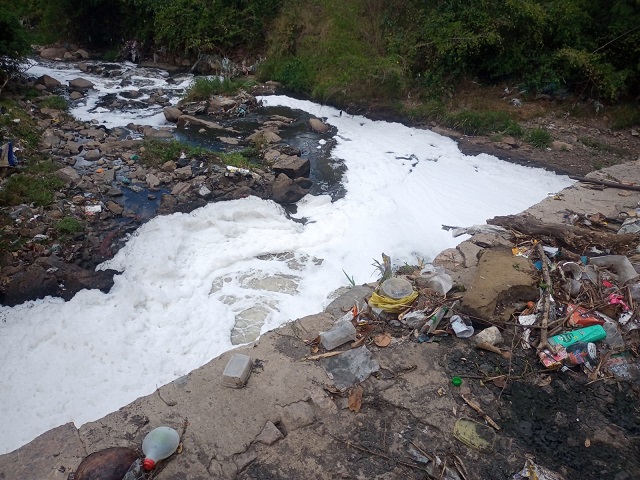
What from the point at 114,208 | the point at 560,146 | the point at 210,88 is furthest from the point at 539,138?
the point at 114,208

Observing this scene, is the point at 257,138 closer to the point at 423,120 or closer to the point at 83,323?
the point at 423,120

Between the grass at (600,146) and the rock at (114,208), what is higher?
the grass at (600,146)

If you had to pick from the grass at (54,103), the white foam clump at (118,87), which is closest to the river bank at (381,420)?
the white foam clump at (118,87)

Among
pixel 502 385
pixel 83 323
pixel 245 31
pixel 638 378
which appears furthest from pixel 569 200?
pixel 245 31

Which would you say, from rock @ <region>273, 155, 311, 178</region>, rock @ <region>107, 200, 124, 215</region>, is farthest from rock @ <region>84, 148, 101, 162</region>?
rock @ <region>273, 155, 311, 178</region>

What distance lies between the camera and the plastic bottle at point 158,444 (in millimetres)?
2770

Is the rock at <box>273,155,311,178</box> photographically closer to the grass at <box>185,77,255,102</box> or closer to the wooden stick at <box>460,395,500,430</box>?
the grass at <box>185,77,255,102</box>

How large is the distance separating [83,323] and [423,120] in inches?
325

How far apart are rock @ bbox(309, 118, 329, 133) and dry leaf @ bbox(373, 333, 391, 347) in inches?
271

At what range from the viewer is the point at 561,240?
4977 millimetres

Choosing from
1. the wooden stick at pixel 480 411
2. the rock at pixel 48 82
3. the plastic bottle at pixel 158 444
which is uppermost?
the wooden stick at pixel 480 411

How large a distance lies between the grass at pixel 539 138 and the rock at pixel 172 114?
7455 millimetres

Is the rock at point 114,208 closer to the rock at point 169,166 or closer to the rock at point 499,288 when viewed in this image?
the rock at point 169,166

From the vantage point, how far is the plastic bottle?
2.77 metres
